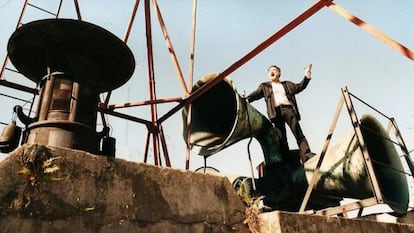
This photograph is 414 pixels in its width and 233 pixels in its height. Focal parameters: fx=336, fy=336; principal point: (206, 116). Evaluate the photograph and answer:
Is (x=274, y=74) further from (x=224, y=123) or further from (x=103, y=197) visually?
(x=103, y=197)

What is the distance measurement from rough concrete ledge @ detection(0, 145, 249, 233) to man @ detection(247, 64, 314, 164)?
3.87 metres

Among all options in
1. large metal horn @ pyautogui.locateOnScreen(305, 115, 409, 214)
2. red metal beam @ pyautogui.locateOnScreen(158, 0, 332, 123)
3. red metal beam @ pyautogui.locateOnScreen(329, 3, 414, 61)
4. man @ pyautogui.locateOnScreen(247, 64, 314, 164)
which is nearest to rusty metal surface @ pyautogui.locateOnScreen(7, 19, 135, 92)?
red metal beam @ pyautogui.locateOnScreen(158, 0, 332, 123)

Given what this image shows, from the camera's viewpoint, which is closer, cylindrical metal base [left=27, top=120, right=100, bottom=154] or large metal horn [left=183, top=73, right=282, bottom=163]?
cylindrical metal base [left=27, top=120, right=100, bottom=154]

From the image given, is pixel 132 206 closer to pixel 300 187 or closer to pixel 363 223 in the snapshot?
pixel 363 223

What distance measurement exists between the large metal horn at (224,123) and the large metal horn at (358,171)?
4.16 ft

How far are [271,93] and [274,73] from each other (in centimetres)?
59

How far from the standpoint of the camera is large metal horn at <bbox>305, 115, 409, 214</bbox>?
219 inches

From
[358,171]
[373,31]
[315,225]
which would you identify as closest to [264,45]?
[373,31]

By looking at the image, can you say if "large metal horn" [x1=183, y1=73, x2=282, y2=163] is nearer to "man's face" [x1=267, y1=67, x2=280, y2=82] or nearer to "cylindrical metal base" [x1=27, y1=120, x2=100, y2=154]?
"man's face" [x1=267, y1=67, x2=280, y2=82]

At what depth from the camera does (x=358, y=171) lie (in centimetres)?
553

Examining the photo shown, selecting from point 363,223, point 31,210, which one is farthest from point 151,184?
point 363,223

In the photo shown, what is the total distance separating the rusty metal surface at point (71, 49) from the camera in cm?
562

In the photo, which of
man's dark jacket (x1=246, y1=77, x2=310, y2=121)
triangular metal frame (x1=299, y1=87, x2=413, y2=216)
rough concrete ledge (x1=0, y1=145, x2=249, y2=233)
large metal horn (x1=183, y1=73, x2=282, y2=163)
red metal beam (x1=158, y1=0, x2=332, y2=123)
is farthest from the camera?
man's dark jacket (x1=246, y1=77, x2=310, y2=121)

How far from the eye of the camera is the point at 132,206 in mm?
2893
